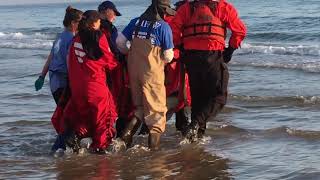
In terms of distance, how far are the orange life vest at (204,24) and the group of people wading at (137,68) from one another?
0.01m

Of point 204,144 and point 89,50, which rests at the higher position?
point 89,50

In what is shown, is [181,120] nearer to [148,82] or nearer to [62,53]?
[148,82]

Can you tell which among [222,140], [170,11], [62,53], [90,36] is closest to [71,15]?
[62,53]

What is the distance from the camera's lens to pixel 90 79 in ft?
20.9

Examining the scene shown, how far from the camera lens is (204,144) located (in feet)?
23.7

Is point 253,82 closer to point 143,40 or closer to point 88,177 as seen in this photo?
point 143,40

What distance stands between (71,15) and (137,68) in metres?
0.92

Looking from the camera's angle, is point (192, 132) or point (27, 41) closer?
point (192, 132)

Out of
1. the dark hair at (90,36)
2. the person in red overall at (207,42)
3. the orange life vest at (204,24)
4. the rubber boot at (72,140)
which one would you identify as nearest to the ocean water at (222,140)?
the rubber boot at (72,140)

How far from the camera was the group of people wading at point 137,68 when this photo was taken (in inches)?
253

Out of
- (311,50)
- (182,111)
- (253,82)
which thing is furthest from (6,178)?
(311,50)

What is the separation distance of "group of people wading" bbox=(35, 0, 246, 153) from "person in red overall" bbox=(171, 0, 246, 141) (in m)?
0.01

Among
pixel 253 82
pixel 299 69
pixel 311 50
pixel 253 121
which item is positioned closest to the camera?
pixel 253 121

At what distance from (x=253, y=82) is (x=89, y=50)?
6.21 m
